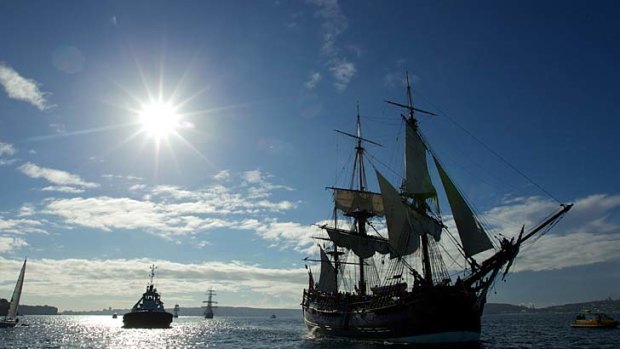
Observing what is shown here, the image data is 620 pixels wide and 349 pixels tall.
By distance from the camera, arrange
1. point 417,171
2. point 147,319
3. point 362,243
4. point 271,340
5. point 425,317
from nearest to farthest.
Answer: point 425,317
point 417,171
point 271,340
point 362,243
point 147,319

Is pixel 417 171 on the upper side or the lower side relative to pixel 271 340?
upper

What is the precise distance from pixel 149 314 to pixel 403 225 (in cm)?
6242

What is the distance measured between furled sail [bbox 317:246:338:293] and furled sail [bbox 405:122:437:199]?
2979cm

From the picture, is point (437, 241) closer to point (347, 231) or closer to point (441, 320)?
point (441, 320)

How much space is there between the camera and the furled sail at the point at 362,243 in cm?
7431

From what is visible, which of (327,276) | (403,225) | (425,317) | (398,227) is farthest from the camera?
(327,276)

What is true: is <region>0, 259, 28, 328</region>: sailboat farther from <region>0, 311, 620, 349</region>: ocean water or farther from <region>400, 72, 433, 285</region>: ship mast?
<region>400, 72, 433, 285</region>: ship mast

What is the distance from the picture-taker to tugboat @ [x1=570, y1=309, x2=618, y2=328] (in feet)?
259

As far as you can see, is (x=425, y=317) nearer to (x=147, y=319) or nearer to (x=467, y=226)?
(x=467, y=226)

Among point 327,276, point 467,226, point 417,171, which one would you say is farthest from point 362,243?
point 467,226

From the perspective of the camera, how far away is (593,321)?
81.4m

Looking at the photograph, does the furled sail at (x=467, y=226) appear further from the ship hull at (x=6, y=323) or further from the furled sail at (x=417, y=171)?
the ship hull at (x=6, y=323)

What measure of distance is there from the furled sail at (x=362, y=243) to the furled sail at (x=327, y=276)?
306 inches

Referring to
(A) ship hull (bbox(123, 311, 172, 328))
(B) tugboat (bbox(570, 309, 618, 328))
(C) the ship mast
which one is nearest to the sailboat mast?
(C) the ship mast
